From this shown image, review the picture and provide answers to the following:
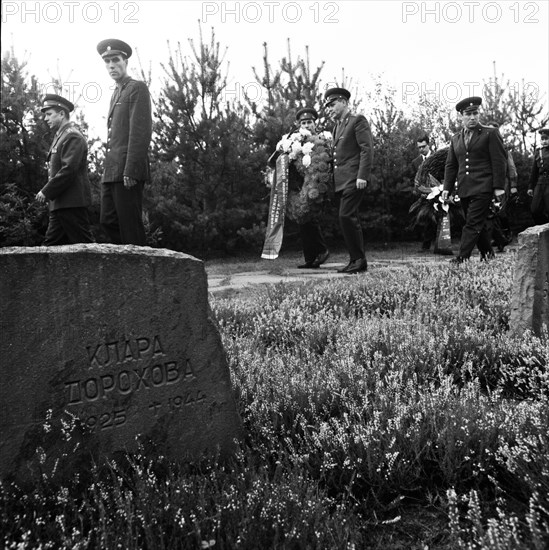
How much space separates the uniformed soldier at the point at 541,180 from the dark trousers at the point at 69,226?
8.24m

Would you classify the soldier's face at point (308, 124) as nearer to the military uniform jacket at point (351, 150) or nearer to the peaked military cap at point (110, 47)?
the military uniform jacket at point (351, 150)

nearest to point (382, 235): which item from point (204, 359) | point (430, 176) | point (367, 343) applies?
point (430, 176)

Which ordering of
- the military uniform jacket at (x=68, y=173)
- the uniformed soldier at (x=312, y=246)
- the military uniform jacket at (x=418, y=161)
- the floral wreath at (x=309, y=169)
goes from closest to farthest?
the military uniform jacket at (x=68, y=173), the uniformed soldier at (x=312, y=246), the floral wreath at (x=309, y=169), the military uniform jacket at (x=418, y=161)

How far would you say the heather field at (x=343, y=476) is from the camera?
1656 millimetres

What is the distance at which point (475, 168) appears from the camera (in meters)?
6.91

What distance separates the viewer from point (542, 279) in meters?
3.35

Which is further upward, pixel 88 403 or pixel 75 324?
pixel 75 324

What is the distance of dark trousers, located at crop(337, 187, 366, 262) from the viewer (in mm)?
7109

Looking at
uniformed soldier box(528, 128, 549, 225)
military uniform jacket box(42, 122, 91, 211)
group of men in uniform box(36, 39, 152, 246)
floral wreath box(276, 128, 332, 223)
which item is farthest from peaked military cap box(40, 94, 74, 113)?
uniformed soldier box(528, 128, 549, 225)

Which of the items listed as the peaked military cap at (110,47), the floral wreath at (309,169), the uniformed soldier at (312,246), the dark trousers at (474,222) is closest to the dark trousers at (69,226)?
the peaked military cap at (110,47)

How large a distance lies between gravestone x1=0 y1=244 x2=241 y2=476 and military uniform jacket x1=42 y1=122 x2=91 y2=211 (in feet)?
12.7

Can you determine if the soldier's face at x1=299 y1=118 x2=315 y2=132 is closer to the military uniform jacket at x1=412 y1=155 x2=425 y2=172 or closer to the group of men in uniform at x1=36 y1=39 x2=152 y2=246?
the military uniform jacket at x1=412 y1=155 x2=425 y2=172

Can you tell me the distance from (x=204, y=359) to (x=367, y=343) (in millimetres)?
1337

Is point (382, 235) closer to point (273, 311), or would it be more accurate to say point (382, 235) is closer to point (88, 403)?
point (273, 311)
